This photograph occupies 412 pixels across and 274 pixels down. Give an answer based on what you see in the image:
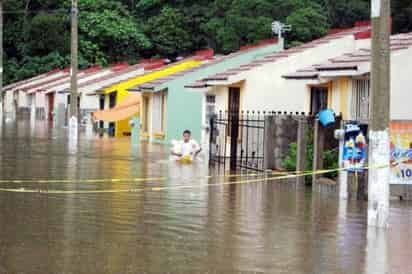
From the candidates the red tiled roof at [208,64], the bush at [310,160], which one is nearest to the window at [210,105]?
the red tiled roof at [208,64]

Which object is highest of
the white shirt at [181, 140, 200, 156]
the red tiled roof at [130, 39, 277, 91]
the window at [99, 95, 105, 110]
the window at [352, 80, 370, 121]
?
the red tiled roof at [130, 39, 277, 91]

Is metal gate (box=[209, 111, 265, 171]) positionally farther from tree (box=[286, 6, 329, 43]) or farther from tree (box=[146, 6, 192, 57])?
tree (box=[146, 6, 192, 57])

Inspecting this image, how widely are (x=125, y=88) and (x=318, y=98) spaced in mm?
30062

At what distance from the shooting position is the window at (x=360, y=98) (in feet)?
79.9

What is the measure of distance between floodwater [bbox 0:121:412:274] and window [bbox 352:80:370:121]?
3.96 m

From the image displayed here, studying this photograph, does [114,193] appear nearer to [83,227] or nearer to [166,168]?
[83,227]

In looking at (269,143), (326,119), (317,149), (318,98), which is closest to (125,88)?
(318,98)

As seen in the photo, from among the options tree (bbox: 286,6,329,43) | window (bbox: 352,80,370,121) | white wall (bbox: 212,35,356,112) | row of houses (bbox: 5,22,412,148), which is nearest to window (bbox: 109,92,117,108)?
row of houses (bbox: 5,22,412,148)

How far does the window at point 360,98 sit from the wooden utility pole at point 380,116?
1006cm

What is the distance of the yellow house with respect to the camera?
53.4m

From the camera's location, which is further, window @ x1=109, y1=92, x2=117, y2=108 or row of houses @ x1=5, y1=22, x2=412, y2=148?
window @ x1=109, y1=92, x2=117, y2=108

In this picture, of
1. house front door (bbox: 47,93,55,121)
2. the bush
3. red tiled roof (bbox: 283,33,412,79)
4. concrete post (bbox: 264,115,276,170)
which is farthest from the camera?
house front door (bbox: 47,93,55,121)

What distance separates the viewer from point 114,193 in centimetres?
1828

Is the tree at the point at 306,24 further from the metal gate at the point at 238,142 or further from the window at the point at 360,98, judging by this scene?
the window at the point at 360,98
